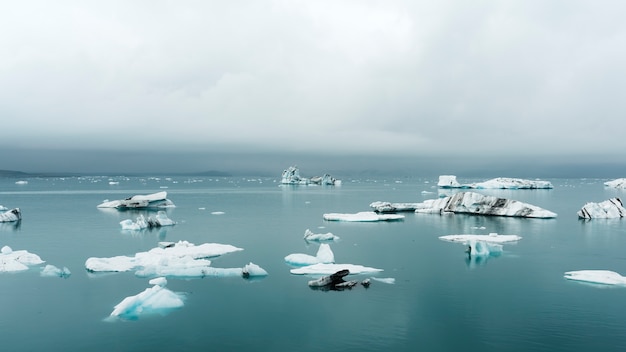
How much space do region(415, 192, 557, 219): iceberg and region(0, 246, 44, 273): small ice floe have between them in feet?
103

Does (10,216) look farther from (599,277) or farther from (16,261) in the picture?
(599,277)

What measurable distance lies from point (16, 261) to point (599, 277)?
22.1 meters

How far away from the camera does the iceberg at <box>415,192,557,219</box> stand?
124 ft

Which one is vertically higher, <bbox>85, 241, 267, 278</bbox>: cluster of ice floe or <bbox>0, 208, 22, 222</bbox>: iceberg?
<bbox>0, 208, 22, 222</bbox>: iceberg

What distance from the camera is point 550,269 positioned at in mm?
19453

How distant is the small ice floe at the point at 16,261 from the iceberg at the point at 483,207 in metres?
31.3

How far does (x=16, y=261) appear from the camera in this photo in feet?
62.2

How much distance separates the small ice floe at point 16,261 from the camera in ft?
60.4

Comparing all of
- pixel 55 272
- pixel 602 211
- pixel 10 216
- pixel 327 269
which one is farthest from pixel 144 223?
pixel 602 211

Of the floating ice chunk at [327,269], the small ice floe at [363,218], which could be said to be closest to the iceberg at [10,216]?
the small ice floe at [363,218]

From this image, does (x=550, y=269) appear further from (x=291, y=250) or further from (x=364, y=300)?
(x=291, y=250)

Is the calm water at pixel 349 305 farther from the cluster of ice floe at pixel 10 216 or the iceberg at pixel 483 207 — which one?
the iceberg at pixel 483 207

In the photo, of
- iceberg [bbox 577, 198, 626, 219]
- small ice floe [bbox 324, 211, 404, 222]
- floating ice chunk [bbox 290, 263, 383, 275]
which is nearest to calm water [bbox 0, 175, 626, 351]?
floating ice chunk [bbox 290, 263, 383, 275]

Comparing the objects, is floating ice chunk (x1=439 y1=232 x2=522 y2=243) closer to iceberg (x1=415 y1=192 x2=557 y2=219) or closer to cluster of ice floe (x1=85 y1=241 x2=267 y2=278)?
iceberg (x1=415 y1=192 x2=557 y2=219)
